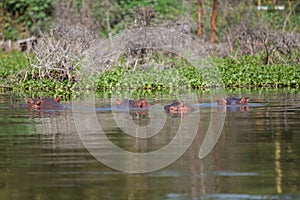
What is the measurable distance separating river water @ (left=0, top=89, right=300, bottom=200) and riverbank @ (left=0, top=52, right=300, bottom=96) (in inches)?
332

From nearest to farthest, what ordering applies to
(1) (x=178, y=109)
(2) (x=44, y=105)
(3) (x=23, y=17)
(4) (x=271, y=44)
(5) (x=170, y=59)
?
1. (1) (x=178, y=109)
2. (2) (x=44, y=105)
3. (5) (x=170, y=59)
4. (4) (x=271, y=44)
5. (3) (x=23, y=17)

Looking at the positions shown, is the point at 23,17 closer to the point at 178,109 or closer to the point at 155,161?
the point at 178,109

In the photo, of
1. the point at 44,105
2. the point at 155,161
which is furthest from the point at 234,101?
the point at 155,161

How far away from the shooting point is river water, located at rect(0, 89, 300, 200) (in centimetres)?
930

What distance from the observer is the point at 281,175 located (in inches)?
397

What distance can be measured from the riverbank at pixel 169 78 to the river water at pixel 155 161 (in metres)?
8.44

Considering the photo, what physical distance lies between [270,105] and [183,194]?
1026 centimetres

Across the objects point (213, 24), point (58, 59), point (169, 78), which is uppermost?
point (213, 24)

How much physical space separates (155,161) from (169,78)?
1570 cm

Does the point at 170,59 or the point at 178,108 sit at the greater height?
the point at 170,59

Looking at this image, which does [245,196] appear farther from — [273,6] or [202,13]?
[273,6]

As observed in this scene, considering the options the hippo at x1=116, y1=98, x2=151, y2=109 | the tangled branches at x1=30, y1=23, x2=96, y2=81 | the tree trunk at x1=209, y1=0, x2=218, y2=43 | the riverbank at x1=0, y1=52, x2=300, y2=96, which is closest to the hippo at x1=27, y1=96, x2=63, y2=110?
the hippo at x1=116, y1=98, x2=151, y2=109

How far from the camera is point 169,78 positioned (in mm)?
26859

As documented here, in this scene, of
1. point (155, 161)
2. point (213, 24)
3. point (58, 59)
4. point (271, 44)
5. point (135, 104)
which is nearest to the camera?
point (155, 161)
